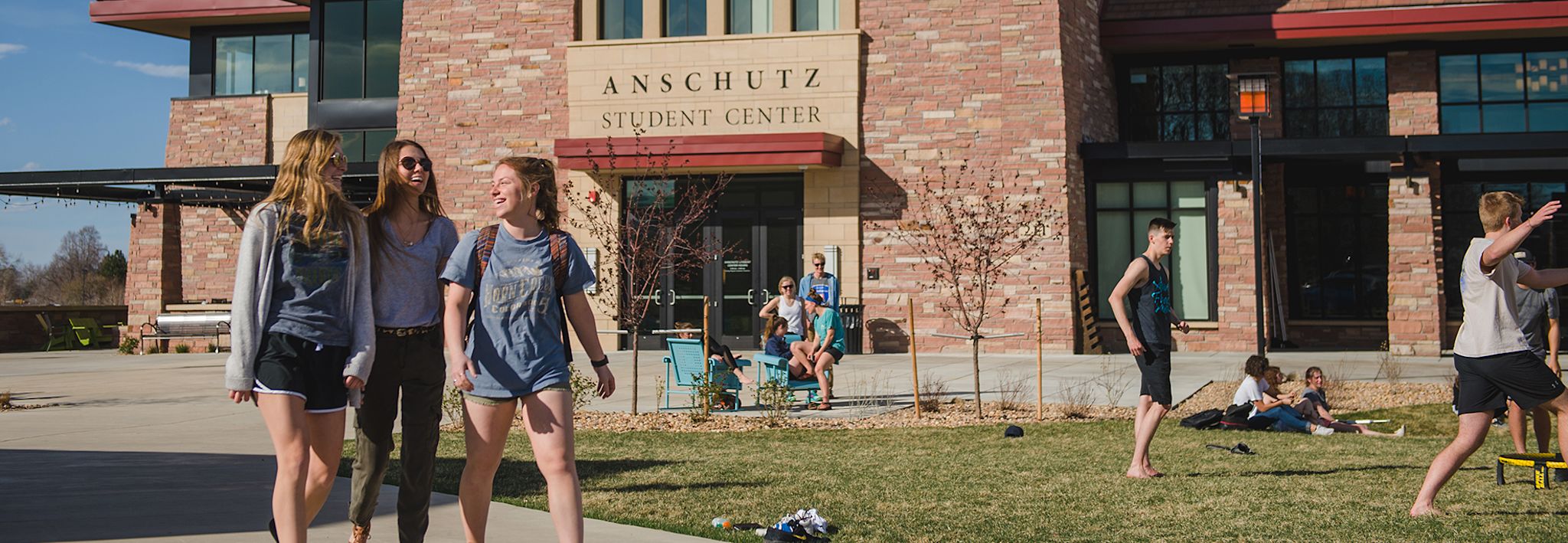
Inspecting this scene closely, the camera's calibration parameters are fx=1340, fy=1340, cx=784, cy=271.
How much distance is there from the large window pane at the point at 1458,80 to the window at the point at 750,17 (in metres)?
11.9

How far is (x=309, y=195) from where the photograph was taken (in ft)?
16.3

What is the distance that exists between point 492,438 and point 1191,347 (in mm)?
19243

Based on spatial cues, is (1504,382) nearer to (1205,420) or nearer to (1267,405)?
(1205,420)

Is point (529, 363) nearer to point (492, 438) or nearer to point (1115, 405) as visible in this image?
point (492, 438)

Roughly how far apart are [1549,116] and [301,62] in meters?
25.5

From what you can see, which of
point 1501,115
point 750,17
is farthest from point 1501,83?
point 750,17

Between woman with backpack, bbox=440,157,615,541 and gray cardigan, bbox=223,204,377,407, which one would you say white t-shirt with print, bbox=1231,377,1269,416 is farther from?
gray cardigan, bbox=223,204,377,407

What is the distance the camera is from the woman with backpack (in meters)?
5.05

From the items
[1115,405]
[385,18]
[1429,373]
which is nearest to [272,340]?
[1115,405]

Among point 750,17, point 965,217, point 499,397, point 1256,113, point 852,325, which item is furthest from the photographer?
point 750,17

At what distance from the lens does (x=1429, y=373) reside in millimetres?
17031

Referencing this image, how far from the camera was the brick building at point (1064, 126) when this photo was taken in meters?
22.1

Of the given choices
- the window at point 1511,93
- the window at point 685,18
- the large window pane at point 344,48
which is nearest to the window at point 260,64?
the large window pane at point 344,48

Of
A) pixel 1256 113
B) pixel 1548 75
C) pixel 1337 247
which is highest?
pixel 1548 75
